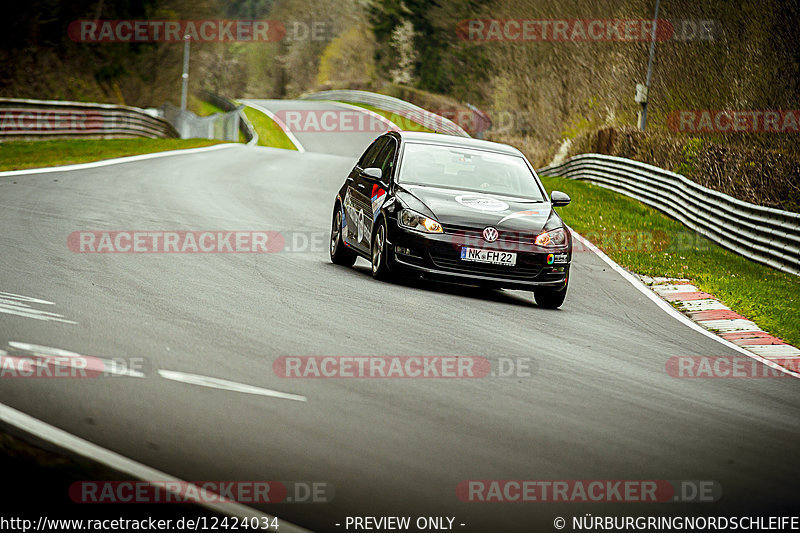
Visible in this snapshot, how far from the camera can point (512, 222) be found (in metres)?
10.5

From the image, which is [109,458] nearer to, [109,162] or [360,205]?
[360,205]

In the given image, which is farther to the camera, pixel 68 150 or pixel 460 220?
pixel 68 150

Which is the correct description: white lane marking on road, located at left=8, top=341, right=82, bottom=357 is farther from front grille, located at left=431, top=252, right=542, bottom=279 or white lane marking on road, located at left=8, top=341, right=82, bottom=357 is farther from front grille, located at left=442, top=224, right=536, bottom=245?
front grille, located at left=442, top=224, right=536, bottom=245

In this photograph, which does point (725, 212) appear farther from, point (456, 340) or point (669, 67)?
point (669, 67)

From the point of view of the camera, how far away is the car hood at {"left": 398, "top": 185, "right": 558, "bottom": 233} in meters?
10.4

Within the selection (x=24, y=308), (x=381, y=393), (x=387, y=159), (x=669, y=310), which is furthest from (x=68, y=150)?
(x=381, y=393)

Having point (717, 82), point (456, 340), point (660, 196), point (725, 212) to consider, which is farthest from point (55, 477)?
point (717, 82)

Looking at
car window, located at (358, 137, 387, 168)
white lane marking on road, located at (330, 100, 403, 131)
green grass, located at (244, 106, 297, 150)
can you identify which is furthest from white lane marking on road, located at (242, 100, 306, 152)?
car window, located at (358, 137, 387, 168)

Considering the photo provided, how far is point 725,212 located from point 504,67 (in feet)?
119

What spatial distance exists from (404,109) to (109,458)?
5811 cm

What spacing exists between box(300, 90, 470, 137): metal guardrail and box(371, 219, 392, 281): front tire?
41918 mm

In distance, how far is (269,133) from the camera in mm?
51844

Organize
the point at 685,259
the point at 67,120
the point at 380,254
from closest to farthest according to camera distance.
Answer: the point at 380,254 < the point at 685,259 < the point at 67,120

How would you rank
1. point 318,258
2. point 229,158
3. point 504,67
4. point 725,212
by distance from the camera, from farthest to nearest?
point 504,67 → point 229,158 → point 725,212 → point 318,258
